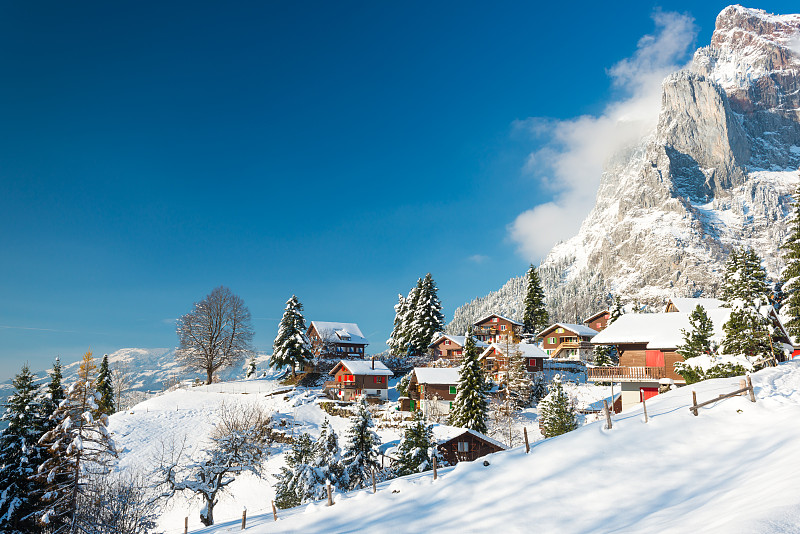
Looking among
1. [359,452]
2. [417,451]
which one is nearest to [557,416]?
[417,451]

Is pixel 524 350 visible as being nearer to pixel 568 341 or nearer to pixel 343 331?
pixel 568 341

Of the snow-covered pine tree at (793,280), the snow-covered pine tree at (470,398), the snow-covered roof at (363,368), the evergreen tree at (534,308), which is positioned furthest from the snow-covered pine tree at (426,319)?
the snow-covered pine tree at (793,280)

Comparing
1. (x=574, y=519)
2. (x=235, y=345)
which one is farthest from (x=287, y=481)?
(x=235, y=345)

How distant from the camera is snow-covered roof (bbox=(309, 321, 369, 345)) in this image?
85.4m

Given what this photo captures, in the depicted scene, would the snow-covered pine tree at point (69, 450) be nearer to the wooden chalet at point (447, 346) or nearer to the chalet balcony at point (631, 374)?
the chalet balcony at point (631, 374)

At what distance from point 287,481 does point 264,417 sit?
18.2 meters

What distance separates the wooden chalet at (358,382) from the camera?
207 feet

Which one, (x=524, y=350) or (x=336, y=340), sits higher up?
(x=336, y=340)

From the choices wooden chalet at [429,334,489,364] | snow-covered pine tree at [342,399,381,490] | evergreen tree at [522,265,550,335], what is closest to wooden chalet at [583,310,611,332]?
evergreen tree at [522,265,550,335]

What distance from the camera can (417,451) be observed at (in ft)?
109

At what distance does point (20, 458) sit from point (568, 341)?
3032 inches

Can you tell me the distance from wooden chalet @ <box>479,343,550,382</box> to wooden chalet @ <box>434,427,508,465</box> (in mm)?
19871

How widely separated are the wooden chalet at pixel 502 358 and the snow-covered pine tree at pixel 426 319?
16.1 m

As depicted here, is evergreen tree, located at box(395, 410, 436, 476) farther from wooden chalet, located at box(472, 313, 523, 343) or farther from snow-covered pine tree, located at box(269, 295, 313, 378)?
wooden chalet, located at box(472, 313, 523, 343)
